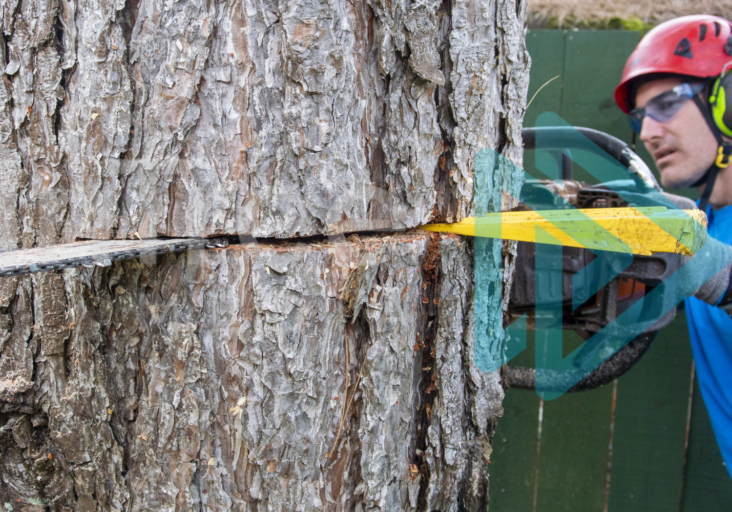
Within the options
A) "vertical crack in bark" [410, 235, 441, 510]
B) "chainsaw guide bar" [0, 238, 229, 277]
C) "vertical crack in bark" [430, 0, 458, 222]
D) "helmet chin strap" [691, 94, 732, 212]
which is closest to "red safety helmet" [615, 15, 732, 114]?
"helmet chin strap" [691, 94, 732, 212]

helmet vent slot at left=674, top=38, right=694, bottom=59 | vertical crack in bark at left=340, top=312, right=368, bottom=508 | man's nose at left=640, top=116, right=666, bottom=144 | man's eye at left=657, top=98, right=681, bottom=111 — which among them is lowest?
vertical crack in bark at left=340, top=312, right=368, bottom=508

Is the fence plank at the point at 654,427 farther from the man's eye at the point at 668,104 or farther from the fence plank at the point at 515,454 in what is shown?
the man's eye at the point at 668,104

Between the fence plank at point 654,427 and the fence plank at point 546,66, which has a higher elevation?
the fence plank at point 546,66

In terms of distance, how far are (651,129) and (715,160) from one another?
239 mm

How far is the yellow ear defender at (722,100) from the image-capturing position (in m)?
1.50

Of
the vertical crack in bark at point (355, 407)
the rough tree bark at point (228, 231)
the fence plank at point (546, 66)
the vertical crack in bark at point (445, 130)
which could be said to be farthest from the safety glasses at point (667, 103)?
the vertical crack in bark at point (355, 407)

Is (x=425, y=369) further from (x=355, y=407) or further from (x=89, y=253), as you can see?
(x=89, y=253)

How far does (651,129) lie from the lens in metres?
1.66

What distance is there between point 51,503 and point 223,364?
1.39 ft

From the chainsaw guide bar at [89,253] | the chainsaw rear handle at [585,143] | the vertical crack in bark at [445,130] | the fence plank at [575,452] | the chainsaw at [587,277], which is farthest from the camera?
the fence plank at [575,452]

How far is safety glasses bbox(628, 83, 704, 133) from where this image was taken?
1.55 m

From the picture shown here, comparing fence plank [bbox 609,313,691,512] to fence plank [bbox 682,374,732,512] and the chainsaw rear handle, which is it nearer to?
fence plank [bbox 682,374,732,512]

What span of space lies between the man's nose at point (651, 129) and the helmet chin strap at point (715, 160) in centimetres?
13

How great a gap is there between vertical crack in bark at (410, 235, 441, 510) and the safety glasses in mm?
1370
